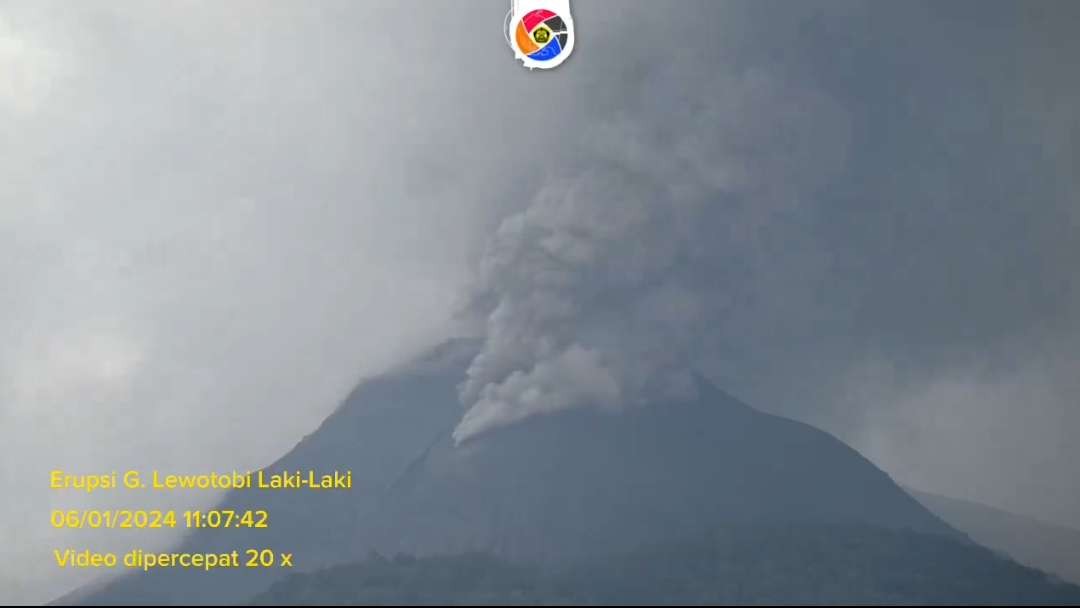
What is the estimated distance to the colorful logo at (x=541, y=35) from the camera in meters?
107

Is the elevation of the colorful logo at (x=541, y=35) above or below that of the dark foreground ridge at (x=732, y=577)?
above

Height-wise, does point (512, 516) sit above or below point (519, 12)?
below

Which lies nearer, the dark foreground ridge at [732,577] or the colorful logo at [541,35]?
the colorful logo at [541,35]

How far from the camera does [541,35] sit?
4242 inches

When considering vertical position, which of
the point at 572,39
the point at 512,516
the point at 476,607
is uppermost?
the point at 572,39

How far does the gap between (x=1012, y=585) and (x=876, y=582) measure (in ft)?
55.7

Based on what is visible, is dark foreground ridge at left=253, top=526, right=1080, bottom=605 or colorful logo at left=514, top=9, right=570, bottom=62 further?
dark foreground ridge at left=253, top=526, right=1080, bottom=605

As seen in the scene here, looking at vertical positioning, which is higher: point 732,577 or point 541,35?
point 541,35

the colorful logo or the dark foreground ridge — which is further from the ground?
the colorful logo

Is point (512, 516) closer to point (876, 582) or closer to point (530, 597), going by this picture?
point (530, 597)

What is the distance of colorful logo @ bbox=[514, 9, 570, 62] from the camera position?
350 ft

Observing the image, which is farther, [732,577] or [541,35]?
[732,577]

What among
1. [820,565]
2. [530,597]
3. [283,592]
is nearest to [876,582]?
[820,565]

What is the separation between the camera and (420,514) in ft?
572
